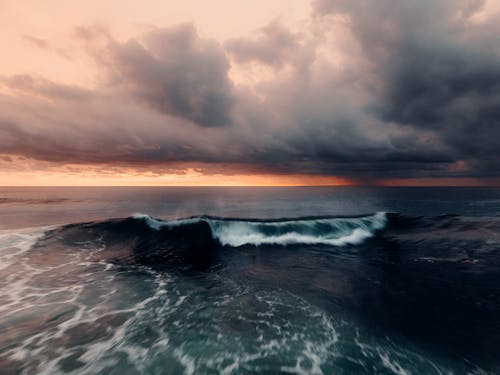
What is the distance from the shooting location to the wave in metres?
22.2

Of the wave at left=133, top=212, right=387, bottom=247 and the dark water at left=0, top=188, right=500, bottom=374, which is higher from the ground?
the dark water at left=0, top=188, right=500, bottom=374

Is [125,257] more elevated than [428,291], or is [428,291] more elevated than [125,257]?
[428,291]

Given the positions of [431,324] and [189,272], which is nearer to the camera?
[431,324]

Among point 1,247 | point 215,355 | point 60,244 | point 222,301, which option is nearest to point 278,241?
point 222,301

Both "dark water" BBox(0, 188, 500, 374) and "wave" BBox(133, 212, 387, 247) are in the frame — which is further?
"wave" BBox(133, 212, 387, 247)

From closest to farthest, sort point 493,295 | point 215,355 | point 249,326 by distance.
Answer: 1. point 215,355
2. point 249,326
3. point 493,295

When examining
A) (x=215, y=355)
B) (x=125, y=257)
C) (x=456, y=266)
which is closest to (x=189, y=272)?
(x=125, y=257)

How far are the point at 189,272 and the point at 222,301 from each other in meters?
4.85

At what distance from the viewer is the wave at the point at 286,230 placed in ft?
72.8

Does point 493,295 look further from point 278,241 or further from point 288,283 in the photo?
point 278,241

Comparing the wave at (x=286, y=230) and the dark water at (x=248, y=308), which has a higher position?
the dark water at (x=248, y=308)

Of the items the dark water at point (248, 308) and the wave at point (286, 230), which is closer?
the dark water at point (248, 308)

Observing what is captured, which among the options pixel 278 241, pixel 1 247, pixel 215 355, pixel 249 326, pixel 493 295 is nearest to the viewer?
pixel 215 355

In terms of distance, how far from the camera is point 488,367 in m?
6.72
